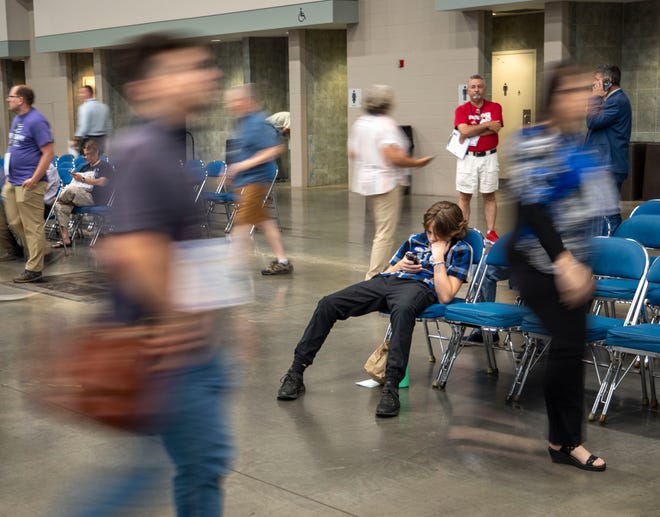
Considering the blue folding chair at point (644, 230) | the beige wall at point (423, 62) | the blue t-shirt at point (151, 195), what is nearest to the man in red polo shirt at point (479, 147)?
→ the blue folding chair at point (644, 230)

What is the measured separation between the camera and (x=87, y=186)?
11.4m

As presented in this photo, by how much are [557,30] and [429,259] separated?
422 inches

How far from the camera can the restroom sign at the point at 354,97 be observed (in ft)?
61.2

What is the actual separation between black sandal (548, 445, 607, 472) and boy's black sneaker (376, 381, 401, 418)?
96 cm

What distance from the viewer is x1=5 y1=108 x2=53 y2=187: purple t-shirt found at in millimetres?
8953

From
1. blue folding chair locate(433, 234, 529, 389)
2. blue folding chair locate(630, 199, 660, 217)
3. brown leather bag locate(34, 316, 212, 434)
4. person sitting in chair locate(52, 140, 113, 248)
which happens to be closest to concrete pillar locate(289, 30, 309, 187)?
person sitting in chair locate(52, 140, 113, 248)

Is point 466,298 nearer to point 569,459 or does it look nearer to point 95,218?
point 569,459

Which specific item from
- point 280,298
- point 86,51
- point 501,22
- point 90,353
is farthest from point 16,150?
point 86,51

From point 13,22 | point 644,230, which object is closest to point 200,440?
point 644,230

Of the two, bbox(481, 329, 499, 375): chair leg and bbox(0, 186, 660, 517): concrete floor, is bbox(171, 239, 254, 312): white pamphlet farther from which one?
bbox(481, 329, 499, 375): chair leg

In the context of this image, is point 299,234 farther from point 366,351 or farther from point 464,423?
point 464,423

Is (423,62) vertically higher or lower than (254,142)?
higher

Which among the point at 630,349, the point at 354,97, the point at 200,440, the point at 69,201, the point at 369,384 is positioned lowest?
the point at 369,384

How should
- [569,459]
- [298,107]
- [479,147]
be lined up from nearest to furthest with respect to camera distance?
1. [569,459]
2. [479,147]
3. [298,107]
